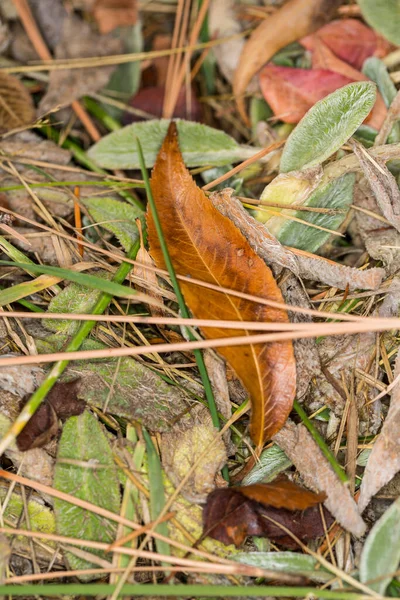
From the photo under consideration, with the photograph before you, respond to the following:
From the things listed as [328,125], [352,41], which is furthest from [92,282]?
[352,41]

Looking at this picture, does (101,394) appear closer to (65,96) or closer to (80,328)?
(80,328)

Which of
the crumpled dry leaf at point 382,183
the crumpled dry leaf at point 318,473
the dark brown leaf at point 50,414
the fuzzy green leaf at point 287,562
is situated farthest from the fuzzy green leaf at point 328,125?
the fuzzy green leaf at point 287,562

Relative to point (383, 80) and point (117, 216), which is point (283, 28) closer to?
point (383, 80)

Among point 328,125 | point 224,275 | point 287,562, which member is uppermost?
point 328,125

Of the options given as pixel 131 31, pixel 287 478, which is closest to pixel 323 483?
pixel 287 478

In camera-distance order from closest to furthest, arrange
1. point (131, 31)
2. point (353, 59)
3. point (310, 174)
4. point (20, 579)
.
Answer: point (20, 579) → point (310, 174) → point (353, 59) → point (131, 31)

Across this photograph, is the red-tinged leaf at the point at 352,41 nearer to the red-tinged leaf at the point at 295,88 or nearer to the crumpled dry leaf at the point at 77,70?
the red-tinged leaf at the point at 295,88
